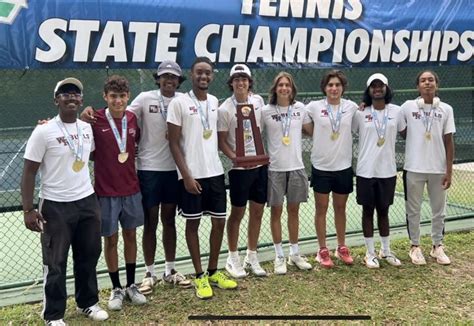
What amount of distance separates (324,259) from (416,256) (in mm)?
975

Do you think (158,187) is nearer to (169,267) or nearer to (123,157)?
(123,157)

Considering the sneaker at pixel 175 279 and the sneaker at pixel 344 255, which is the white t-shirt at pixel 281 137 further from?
the sneaker at pixel 175 279

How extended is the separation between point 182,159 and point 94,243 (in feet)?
3.06

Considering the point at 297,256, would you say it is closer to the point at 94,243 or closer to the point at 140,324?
the point at 140,324

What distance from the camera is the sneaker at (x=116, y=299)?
408 cm

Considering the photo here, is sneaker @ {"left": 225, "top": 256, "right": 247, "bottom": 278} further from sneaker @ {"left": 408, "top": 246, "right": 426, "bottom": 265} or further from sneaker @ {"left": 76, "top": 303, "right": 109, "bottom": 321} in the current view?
sneaker @ {"left": 408, "top": 246, "right": 426, "bottom": 265}

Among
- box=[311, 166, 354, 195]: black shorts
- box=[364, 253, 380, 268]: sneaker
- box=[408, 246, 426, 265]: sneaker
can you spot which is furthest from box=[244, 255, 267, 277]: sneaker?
box=[408, 246, 426, 265]: sneaker

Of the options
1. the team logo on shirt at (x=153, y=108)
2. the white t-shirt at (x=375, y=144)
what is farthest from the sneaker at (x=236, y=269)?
the team logo on shirt at (x=153, y=108)

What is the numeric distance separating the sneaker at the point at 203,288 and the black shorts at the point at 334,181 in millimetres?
1387

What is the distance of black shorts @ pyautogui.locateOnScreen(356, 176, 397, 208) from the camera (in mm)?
4879

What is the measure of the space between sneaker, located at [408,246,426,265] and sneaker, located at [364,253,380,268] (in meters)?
0.39

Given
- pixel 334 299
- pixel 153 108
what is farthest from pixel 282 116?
pixel 334 299

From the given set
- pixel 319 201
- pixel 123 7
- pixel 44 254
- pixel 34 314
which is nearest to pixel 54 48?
pixel 123 7

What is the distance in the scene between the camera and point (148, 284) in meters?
4.46
